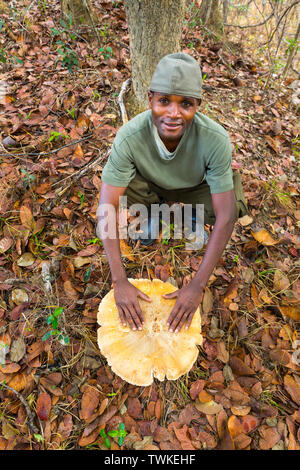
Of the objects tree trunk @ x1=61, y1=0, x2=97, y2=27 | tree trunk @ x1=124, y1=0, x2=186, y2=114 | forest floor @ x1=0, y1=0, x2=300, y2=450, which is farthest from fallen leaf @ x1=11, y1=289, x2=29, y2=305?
tree trunk @ x1=61, y1=0, x2=97, y2=27

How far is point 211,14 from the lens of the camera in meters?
4.85

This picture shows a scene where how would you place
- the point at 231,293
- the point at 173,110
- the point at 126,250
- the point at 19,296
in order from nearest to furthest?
the point at 173,110 → the point at 19,296 → the point at 231,293 → the point at 126,250

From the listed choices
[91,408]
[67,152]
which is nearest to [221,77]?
[67,152]

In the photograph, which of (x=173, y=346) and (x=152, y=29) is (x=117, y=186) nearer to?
(x=173, y=346)

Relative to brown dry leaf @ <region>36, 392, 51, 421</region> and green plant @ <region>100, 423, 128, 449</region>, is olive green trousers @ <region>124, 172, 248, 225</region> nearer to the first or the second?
brown dry leaf @ <region>36, 392, 51, 421</region>

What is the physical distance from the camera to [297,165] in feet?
12.2

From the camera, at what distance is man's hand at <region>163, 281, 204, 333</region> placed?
1.85 m

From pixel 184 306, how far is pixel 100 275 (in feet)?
2.98

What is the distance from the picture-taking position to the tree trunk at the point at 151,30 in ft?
8.10

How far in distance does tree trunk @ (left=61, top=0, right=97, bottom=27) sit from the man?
3.00 m

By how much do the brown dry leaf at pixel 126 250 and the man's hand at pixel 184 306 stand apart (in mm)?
718

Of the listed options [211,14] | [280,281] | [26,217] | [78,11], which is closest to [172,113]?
[26,217]

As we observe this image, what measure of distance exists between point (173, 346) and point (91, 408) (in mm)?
736

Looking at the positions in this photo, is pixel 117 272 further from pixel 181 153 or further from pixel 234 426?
pixel 234 426
